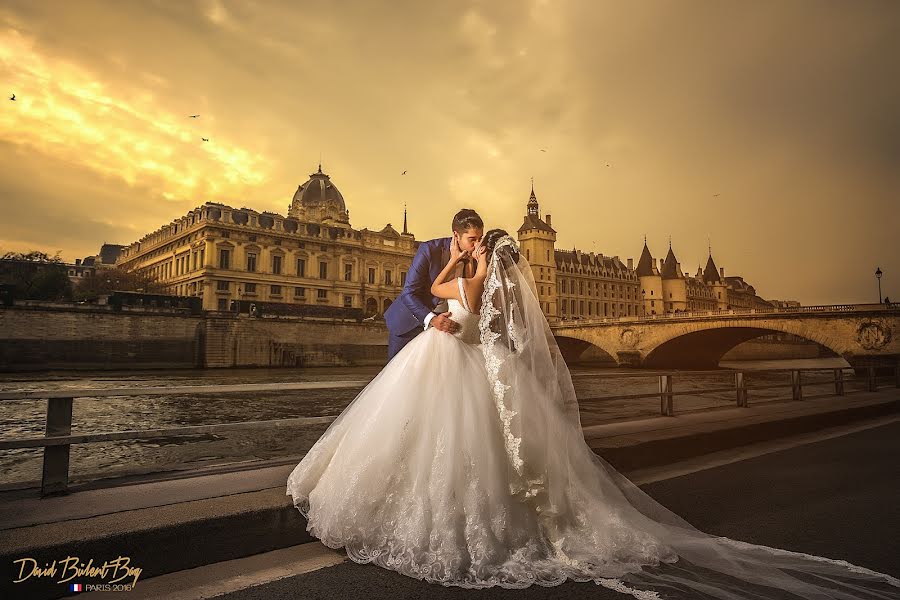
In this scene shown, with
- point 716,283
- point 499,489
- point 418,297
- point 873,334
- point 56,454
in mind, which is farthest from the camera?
point 716,283

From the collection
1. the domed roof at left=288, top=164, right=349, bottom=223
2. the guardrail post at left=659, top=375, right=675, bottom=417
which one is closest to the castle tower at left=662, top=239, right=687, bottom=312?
the domed roof at left=288, top=164, right=349, bottom=223

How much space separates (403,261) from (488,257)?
60999mm

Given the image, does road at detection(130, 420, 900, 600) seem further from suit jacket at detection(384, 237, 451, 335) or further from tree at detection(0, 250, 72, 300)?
tree at detection(0, 250, 72, 300)

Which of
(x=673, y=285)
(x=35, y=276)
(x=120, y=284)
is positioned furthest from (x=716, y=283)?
(x=35, y=276)

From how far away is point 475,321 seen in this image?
3062 mm

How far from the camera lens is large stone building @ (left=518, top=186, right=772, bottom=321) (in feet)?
→ 254

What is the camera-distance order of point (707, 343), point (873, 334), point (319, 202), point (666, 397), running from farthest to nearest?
1. point (319, 202)
2. point (707, 343)
3. point (873, 334)
4. point (666, 397)

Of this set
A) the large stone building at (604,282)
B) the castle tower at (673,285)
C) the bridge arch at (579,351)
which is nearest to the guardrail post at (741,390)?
the bridge arch at (579,351)

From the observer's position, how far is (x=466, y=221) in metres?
3.18

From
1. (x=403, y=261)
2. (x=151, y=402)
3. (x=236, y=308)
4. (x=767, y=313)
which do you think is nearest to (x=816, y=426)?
(x=151, y=402)

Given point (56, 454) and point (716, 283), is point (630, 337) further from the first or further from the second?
point (716, 283)

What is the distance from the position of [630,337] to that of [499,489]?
41.3 meters

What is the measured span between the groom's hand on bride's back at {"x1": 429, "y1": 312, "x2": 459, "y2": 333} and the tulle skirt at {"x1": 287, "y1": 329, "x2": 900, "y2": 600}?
3.4 inches

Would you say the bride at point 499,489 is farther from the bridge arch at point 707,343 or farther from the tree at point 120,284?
the tree at point 120,284
